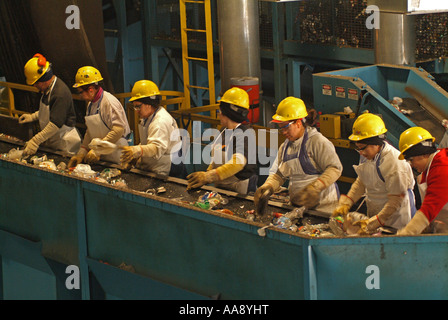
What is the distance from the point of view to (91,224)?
5.23 m

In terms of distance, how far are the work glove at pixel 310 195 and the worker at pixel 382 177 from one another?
0.71 feet

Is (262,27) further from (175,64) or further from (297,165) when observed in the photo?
(297,165)

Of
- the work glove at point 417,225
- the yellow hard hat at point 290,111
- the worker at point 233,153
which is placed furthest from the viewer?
the worker at point 233,153

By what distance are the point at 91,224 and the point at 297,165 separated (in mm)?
1633

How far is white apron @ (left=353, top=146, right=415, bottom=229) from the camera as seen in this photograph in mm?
4691

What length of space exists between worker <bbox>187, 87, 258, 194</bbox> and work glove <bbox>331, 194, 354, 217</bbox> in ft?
2.83

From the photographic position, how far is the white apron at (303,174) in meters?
5.18

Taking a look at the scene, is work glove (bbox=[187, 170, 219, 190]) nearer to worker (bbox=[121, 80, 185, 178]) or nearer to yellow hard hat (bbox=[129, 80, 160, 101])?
worker (bbox=[121, 80, 185, 178])

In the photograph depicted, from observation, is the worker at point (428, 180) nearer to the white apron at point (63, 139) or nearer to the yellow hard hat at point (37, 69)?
the white apron at point (63, 139)

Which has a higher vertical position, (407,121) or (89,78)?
A: (89,78)

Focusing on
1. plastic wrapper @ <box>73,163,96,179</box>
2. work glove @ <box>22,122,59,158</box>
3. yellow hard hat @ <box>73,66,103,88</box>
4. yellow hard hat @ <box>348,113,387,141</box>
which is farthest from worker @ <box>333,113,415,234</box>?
work glove @ <box>22,122,59,158</box>

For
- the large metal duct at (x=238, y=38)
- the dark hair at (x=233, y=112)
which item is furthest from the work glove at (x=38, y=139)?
the large metal duct at (x=238, y=38)

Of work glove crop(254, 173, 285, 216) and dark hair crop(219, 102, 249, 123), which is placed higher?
dark hair crop(219, 102, 249, 123)
